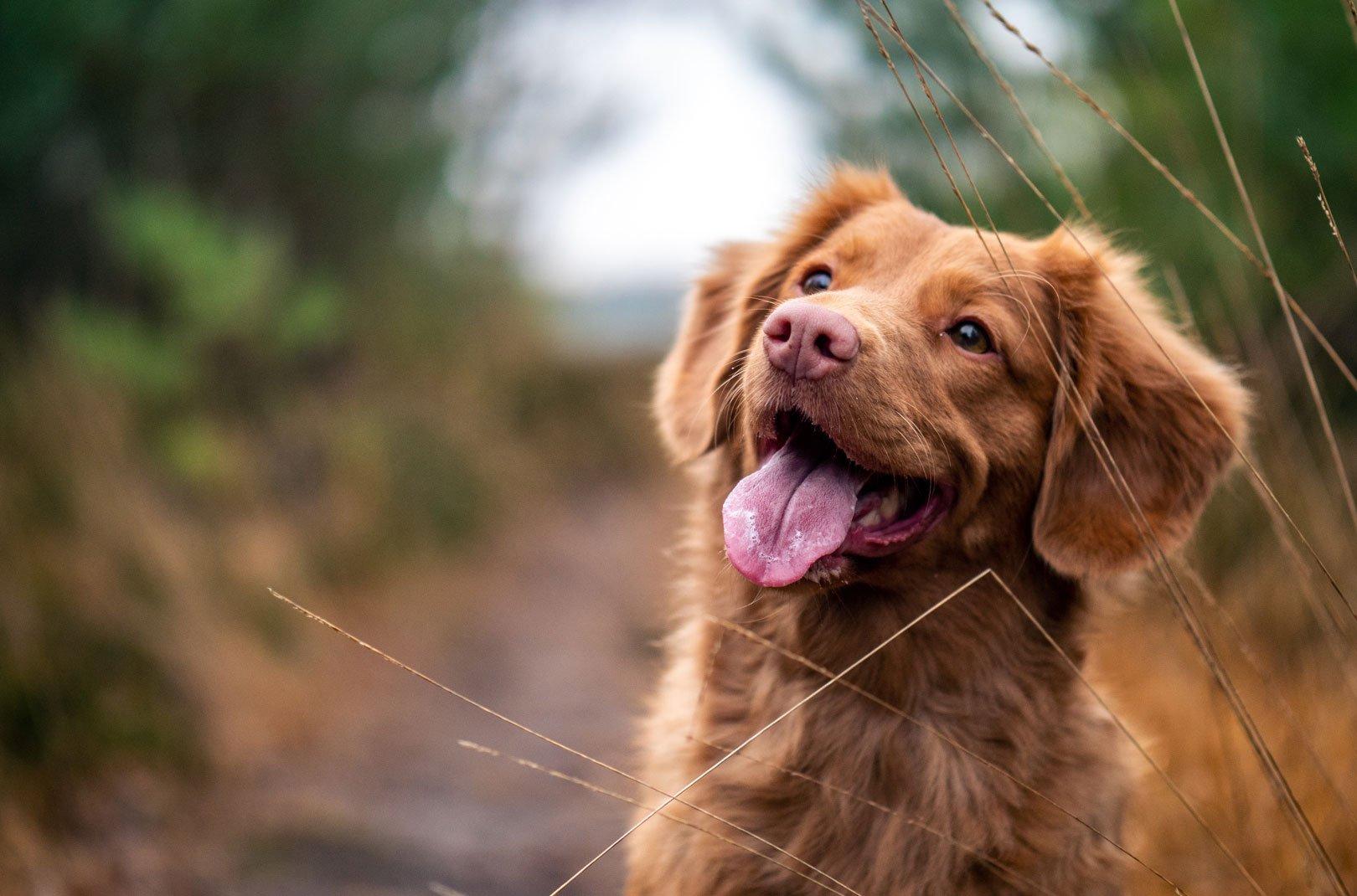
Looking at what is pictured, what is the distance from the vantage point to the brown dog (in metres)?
2.16

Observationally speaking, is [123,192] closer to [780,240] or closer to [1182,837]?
[780,240]

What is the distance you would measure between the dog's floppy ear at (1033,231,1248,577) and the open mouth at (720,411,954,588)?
1.04 feet

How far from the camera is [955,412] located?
2236mm

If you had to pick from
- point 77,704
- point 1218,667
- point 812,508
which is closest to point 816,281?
point 812,508

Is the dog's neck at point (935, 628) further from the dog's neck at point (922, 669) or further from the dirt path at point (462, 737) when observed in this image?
the dirt path at point (462, 737)

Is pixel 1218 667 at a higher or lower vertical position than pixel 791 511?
lower

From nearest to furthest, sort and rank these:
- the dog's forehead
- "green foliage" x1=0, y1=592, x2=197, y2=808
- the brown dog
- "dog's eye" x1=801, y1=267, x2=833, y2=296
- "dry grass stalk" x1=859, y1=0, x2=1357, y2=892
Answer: "dry grass stalk" x1=859, y1=0, x2=1357, y2=892 < the brown dog < the dog's forehead < "dog's eye" x1=801, y1=267, x2=833, y2=296 < "green foliage" x1=0, y1=592, x2=197, y2=808

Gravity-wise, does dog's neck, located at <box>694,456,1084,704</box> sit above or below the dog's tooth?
below

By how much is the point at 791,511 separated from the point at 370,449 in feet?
15.2

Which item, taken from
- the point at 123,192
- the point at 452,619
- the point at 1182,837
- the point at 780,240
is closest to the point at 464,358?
the point at 452,619

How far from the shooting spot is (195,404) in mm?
5203

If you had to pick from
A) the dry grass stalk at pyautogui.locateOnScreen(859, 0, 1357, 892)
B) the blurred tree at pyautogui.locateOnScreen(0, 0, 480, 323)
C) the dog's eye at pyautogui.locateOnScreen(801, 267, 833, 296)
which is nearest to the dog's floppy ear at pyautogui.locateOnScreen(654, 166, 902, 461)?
the dog's eye at pyautogui.locateOnScreen(801, 267, 833, 296)

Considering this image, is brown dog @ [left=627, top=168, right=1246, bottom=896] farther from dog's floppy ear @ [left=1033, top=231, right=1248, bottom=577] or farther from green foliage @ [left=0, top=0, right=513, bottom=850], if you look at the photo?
green foliage @ [left=0, top=0, right=513, bottom=850]

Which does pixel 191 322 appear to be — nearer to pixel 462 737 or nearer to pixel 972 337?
pixel 462 737
